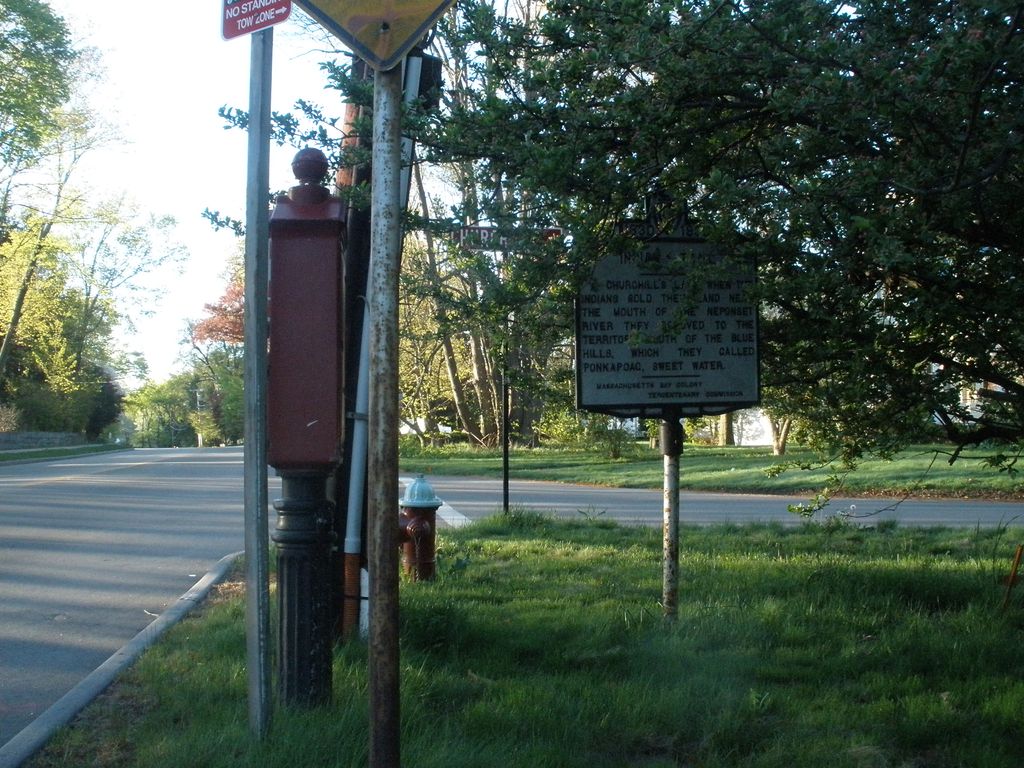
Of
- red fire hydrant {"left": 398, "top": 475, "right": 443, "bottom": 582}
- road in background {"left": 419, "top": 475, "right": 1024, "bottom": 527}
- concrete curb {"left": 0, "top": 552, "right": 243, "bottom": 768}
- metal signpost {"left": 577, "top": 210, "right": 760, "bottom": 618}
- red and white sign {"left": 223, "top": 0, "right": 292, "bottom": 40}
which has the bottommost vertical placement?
road in background {"left": 419, "top": 475, "right": 1024, "bottom": 527}

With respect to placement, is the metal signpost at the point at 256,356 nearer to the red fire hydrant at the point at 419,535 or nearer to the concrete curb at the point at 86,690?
the concrete curb at the point at 86,690

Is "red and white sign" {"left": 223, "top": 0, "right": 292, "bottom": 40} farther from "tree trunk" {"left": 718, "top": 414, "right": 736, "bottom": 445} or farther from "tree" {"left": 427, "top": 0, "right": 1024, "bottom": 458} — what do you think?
"tree trunk" {"left": 718, "top": 414, "right": 736, "bottom": 445}

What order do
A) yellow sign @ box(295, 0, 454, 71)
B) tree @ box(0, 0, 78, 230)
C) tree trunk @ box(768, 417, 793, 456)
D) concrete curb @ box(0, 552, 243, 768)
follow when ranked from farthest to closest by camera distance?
tree @ box(0, 0, 78, 230) < tree trunk @ box(768, 417, 793, 456) < concrete curb @ box(0, 552, 243, 768) < yellow sign @ box(295, 0, 454, 71)

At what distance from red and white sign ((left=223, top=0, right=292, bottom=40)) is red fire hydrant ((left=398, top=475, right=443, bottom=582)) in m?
4.48

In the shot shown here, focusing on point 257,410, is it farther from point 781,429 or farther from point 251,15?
point 781,429

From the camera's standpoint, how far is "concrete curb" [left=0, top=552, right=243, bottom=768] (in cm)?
458

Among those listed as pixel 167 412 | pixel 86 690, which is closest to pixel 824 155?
pixel 86 690

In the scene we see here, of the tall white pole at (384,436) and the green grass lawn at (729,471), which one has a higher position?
the tall white pole at (384,436)

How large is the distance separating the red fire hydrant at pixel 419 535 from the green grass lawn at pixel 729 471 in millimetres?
9011

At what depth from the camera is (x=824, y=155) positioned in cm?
540

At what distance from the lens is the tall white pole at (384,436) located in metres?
3.57

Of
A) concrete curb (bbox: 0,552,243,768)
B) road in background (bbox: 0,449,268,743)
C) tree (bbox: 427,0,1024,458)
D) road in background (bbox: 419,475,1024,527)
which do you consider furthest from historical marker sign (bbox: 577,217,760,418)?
road in background (bbox: 419,475,1024,527)

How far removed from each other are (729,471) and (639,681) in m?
21.2

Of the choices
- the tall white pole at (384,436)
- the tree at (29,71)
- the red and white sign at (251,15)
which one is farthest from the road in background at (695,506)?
the tree at (29,71)
